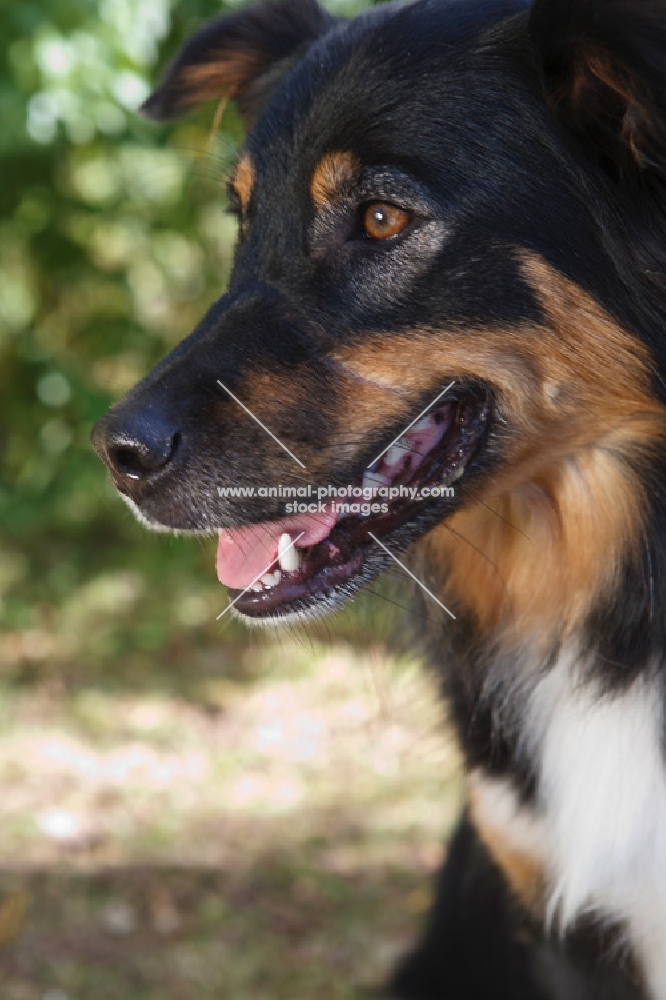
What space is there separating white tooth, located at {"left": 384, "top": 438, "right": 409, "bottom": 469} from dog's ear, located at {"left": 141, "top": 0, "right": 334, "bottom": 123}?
3.87 ft

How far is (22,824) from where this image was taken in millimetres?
4234

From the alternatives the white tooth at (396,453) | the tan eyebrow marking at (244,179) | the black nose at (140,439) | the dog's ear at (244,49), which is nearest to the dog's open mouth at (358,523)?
the white tooth at (396,453)

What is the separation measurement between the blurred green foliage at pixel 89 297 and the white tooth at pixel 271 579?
1.40m

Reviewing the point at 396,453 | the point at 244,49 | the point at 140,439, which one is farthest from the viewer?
the point at 244,49

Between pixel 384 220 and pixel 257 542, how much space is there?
29.0 inches

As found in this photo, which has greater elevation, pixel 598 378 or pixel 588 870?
pixel 598 378

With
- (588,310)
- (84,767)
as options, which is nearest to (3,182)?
(84,767)

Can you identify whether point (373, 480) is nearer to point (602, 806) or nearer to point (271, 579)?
point (271, 579)

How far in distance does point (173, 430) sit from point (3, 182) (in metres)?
2.87

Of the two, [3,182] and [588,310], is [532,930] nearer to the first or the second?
[588,310]

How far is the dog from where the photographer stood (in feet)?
7.07

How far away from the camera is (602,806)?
2.40 meters

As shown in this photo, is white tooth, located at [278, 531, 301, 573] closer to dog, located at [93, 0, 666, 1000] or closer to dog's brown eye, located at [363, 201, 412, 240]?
dog, located at [93, 0, 666, 1000]

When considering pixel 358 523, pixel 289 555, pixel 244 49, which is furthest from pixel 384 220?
pixel 244 49
